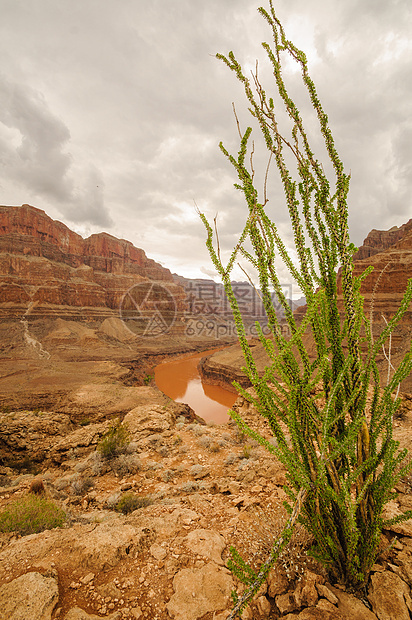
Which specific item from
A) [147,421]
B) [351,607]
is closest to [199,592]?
[351,607]

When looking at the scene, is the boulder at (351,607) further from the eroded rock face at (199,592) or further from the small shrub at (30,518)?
the small shrub at (30,518)

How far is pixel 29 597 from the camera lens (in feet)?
6.33

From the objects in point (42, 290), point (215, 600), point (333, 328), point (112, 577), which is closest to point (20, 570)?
point (112, 577)

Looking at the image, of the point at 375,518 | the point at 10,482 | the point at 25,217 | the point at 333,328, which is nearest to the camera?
the point at 375,518

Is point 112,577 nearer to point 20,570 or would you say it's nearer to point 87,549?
point 87,549

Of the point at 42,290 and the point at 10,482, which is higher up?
the point at 42,290

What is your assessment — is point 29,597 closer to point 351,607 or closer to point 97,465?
point 351,607

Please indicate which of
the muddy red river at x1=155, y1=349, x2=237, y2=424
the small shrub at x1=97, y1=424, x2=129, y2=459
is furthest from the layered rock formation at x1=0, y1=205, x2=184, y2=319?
the small shrub at x1=97, y1=424, x2=129, y2=459

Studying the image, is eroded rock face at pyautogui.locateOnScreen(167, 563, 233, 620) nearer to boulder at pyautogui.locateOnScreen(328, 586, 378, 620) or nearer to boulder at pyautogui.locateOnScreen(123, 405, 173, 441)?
boulder at pyautogui.locateOnScreen(328, 586, 378, 620)

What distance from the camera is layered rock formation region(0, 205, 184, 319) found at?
43031 millimetres

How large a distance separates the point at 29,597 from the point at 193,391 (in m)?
25.7

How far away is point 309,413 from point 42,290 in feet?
174

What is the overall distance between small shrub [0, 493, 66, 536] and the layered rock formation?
44869 mm

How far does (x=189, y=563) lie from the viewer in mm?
2326
